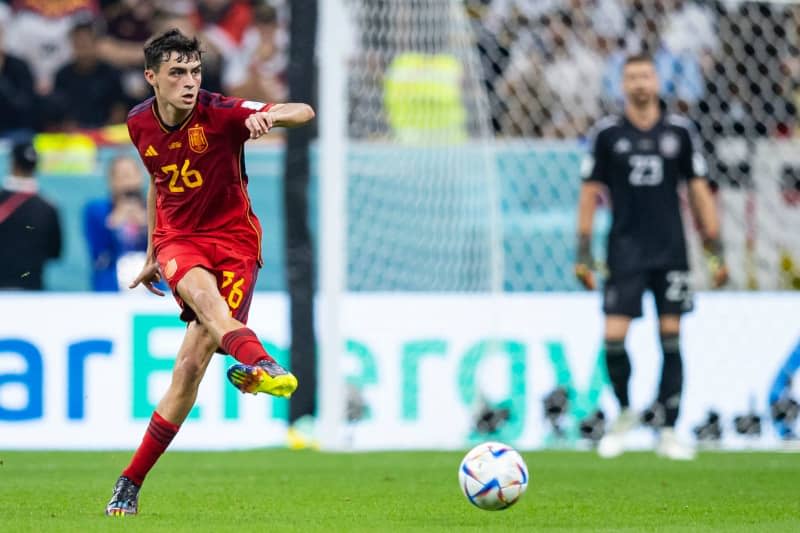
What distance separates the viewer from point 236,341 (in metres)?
6.66

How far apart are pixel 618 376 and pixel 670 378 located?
36cm

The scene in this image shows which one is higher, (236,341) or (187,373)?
(236,341)

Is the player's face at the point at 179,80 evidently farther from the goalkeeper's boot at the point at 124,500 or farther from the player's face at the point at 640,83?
the player's face at the point at 640,83

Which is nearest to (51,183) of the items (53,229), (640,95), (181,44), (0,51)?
(53,229)

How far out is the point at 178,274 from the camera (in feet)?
23.3

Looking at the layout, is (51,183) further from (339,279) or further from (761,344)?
(761,344)

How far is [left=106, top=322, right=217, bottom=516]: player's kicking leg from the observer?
23.5 feet

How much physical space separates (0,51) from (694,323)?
24.9 ft

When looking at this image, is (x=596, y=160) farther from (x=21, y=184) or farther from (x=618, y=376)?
(x=21, y=184)

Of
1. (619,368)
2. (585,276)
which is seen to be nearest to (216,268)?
(585,276)

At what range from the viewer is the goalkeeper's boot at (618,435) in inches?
456

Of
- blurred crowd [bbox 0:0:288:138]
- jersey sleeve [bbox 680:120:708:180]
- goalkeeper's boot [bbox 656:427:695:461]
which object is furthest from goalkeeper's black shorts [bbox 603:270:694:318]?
blurred crowd [bbox 0:0:288:138]

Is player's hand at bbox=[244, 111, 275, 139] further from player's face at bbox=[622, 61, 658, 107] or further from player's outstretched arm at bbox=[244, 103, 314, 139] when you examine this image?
player's face at bbox=[622, 61, 658, 107]

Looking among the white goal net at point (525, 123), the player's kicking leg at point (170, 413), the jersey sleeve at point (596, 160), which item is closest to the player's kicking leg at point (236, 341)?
the player's kicking leg at point (170, 413)
